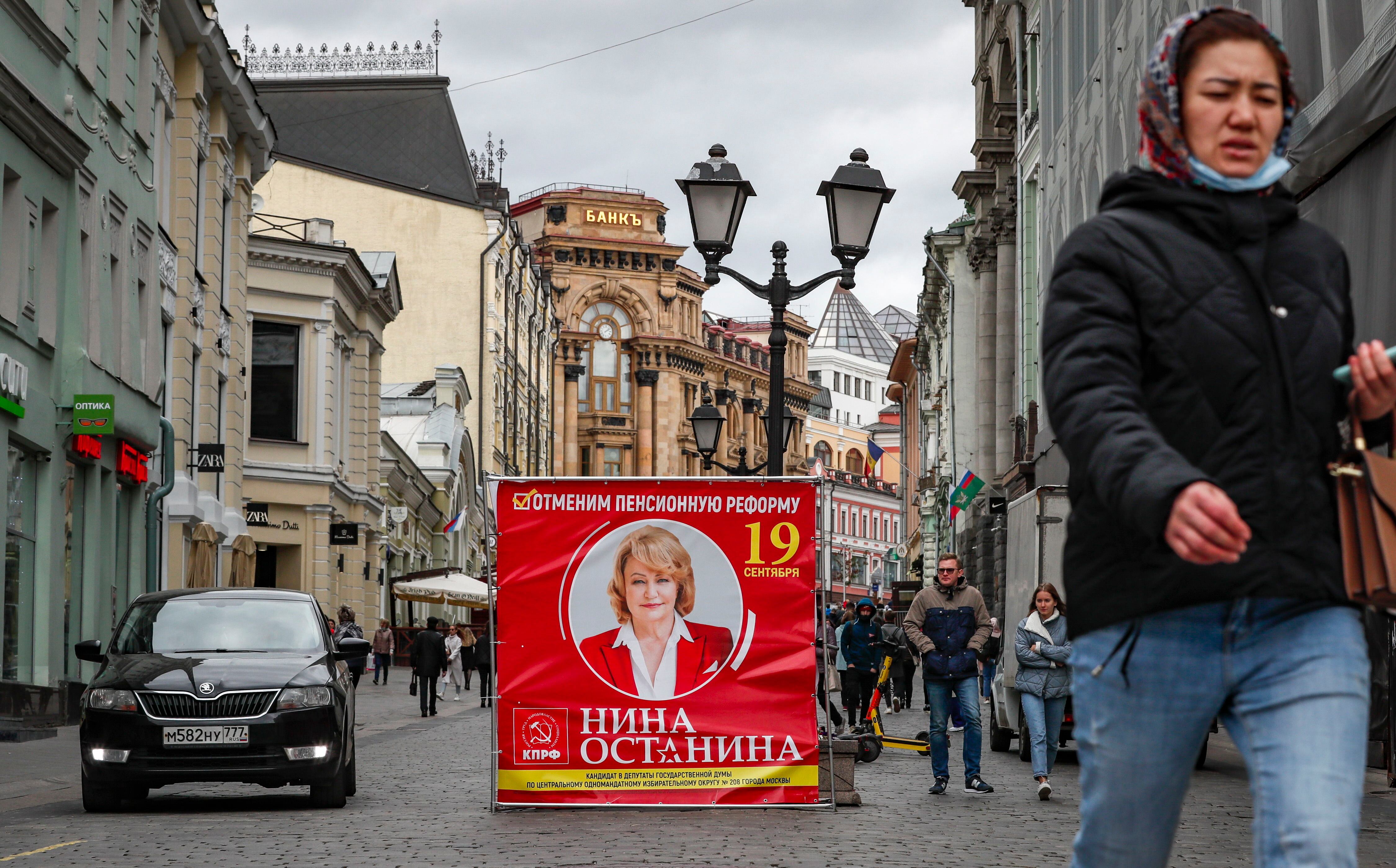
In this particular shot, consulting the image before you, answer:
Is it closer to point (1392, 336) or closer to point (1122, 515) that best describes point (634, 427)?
point (1392, 336)

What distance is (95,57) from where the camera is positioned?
85.3ft

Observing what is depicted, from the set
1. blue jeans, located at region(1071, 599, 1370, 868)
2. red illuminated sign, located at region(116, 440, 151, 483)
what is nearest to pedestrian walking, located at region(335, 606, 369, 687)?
red illuminated sign, located at region(116, 440, 151, 483)

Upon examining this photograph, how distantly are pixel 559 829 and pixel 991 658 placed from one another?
15.8ft

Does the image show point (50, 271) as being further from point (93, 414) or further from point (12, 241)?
point (12, 241)

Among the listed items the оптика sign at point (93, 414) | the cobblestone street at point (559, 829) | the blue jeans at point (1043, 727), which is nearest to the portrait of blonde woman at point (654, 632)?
the cobblestone street at point (559, 829)

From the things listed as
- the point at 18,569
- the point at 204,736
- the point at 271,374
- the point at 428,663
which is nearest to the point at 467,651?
the point at 271,374

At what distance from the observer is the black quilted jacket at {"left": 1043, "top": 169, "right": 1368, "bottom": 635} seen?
3.19m

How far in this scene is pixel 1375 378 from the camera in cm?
323

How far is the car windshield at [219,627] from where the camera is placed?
13758 millimetres

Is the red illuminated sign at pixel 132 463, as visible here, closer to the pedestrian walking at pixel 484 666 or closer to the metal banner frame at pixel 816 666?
the pedestrian walking at pixel 484 666

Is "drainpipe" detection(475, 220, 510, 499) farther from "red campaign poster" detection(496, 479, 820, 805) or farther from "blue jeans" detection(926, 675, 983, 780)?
"red campaign poster" detection(496, 479, 820, 805)

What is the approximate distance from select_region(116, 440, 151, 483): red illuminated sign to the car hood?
1514 cm

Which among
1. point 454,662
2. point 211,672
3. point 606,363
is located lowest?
point 454,662

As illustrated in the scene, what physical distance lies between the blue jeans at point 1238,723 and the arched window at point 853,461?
562 feet
